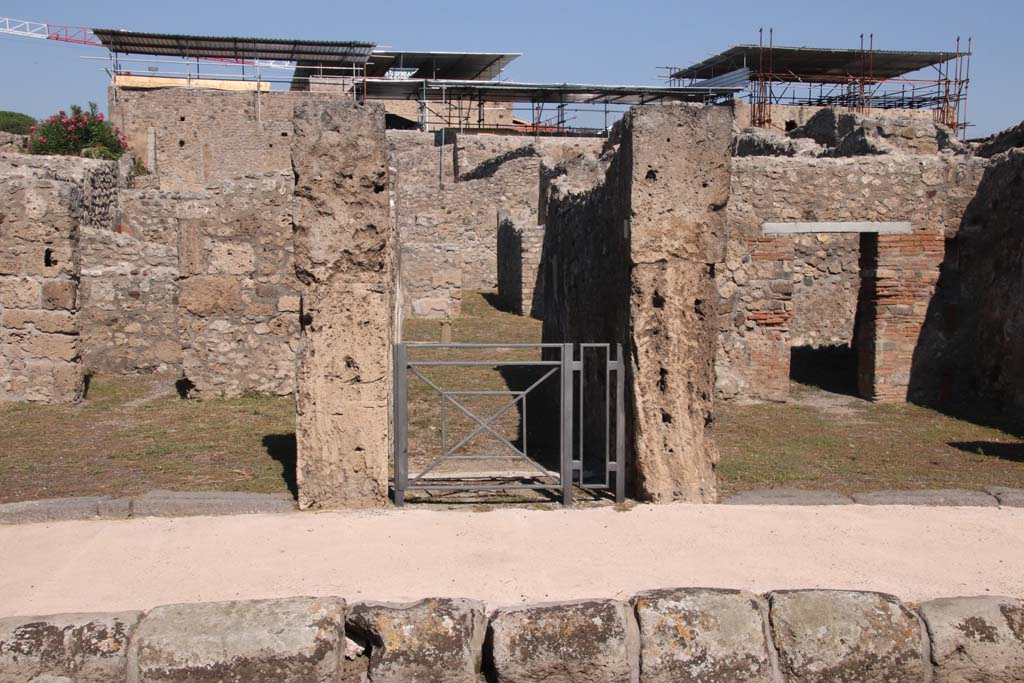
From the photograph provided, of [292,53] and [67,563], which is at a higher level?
[292,53]

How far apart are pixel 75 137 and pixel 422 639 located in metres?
21.0

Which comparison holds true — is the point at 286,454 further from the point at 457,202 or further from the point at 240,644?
the point at 457,202

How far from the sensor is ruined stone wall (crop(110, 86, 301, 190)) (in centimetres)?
3083

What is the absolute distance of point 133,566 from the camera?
15.2 ft

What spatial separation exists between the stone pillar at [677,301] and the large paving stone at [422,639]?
221cm

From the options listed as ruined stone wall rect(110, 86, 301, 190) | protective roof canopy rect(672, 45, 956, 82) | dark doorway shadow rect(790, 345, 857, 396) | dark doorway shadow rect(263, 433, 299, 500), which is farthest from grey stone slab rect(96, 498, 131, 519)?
protective roof canopy rect(672, 45, 956, 82)

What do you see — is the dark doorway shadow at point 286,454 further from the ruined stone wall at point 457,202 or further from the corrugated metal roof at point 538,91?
the corrugated metal roof at point 538,91

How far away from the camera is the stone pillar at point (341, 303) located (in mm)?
5695

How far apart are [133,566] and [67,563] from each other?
1.15ft

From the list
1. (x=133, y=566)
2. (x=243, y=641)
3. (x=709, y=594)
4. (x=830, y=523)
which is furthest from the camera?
(x=830, y=523)

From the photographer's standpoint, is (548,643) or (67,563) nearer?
(548,643)

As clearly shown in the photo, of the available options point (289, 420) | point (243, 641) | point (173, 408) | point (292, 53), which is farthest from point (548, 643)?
point (292, 53)

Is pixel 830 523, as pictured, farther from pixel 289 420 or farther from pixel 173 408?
pixel 173 408

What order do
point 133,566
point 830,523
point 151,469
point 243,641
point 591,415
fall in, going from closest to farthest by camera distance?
point 243,641
point 133,566
point 830,523
point 151,469
point 591,415
